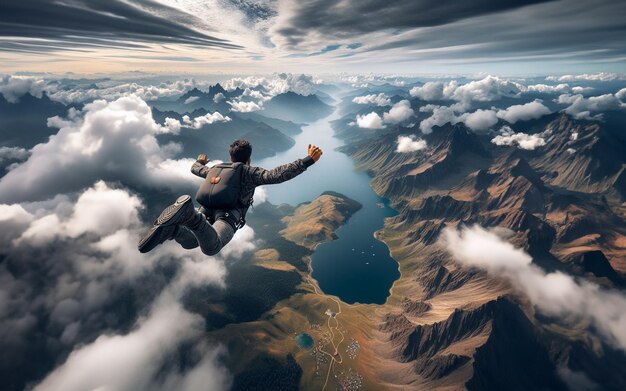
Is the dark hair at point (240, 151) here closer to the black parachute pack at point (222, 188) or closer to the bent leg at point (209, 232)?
the black parachute pack at point (222, 188)

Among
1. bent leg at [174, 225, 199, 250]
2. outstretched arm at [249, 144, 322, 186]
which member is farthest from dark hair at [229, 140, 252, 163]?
bent leg at [174, 225, 199, 250]

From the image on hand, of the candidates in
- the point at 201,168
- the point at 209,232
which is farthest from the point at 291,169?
the point at 201,168

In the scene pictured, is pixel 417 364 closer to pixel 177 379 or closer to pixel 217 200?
pixel 177 379

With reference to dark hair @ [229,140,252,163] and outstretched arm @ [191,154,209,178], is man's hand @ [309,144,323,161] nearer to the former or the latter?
dark hair @ [229,140,252,163]

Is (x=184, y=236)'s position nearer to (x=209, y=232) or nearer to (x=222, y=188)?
(x=209, y=232)

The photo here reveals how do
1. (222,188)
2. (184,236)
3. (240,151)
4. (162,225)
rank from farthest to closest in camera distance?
(240,151), (222,188), (184,236), (162,225)

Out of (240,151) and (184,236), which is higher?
(240,151)

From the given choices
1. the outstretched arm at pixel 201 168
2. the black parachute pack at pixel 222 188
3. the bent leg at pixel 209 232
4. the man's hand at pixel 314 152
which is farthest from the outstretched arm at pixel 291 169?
the outstretched arm at pixel 201 168
